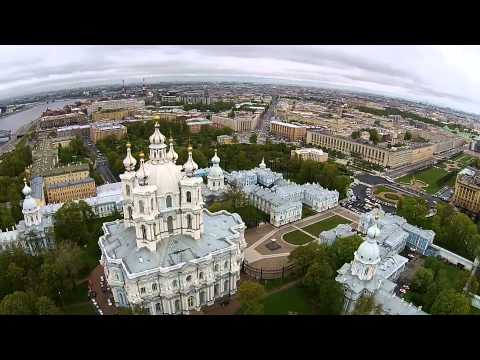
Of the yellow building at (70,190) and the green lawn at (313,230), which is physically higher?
the yellow building at (70,190)

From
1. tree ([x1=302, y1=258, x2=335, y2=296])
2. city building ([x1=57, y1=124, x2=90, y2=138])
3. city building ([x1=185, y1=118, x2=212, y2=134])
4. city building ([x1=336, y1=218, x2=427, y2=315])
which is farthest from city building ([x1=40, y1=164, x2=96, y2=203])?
city building ([x1=185, y1=118, x2=212, y2=134])

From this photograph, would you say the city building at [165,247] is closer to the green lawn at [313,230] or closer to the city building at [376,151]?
the green lawn at [313,230]

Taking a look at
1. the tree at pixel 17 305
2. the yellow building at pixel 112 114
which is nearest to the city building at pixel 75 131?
the yellow building at pixel 112 114

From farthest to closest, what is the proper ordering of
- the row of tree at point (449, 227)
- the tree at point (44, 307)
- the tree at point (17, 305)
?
the row of tree at point (449, 227)
the tree at point (44, 307)
the tree at point (17, 305)

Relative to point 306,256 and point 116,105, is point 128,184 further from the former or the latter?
point 116,105

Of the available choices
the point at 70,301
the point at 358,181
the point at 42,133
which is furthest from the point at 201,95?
the point at 70,301

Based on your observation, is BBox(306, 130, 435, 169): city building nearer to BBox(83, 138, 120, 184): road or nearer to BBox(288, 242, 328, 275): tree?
BBox(288, 242, 328, 275): tree

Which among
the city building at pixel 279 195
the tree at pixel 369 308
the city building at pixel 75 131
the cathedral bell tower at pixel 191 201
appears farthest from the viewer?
the city building at pixel 75 131
